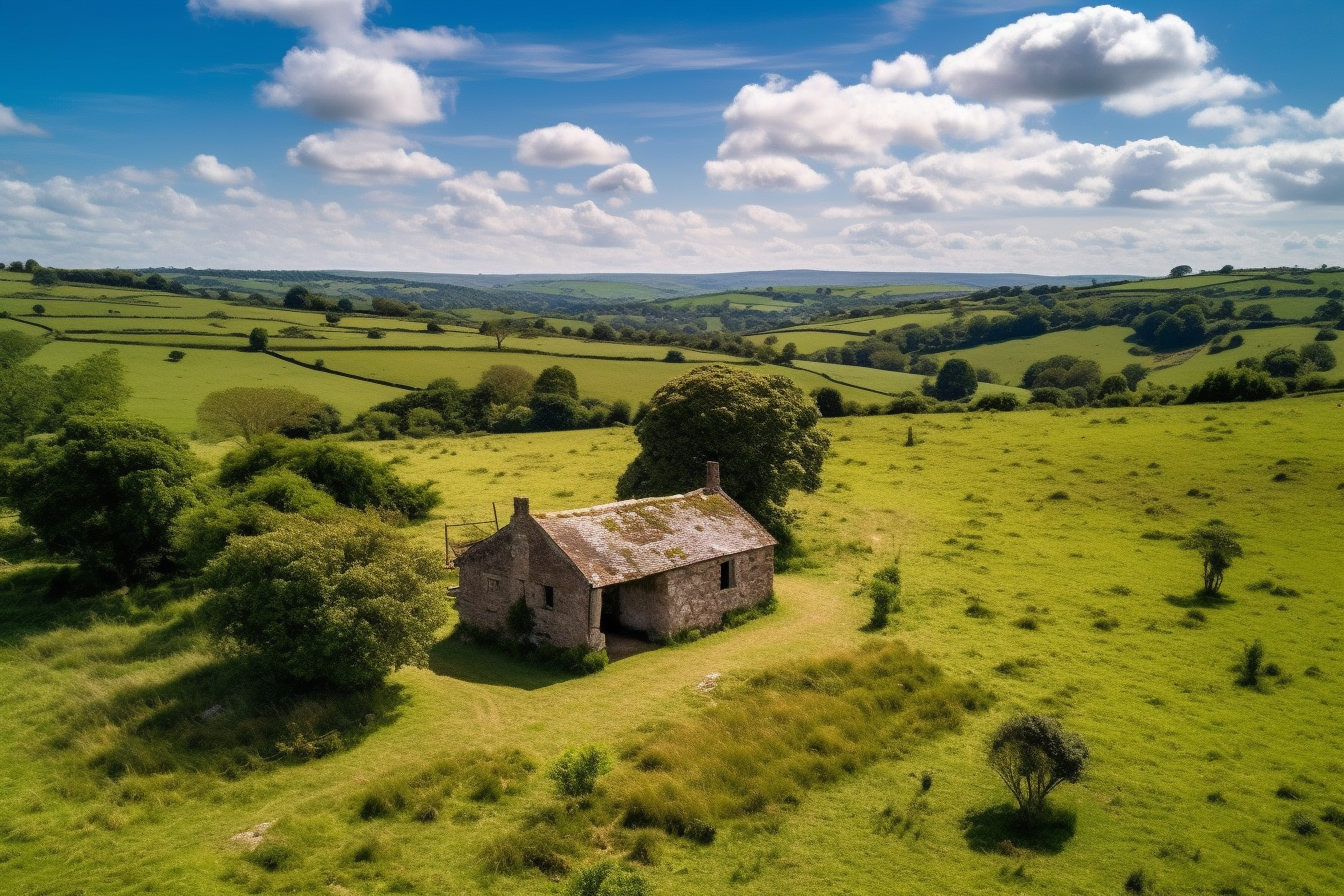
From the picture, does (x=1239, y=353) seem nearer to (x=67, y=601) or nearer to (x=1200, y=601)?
(x=1200, y=601)

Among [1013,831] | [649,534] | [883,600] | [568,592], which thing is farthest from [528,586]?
[1013,831]

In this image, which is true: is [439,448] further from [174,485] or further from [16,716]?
[16,716]

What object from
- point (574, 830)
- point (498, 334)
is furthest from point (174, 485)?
point (498, 334)

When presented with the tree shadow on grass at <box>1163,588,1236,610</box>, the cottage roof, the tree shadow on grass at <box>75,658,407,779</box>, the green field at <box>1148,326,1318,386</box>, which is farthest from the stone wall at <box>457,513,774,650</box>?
the green field at <box>1148,326,1318,386</box>

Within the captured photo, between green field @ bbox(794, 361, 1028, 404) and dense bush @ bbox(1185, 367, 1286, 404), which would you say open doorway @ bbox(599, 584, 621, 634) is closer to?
dense bush @ bbox(1185, 367, 1286, 404)

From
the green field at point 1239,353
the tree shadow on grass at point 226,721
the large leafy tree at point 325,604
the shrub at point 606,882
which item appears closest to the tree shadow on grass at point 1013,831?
the shrub at point 606,882

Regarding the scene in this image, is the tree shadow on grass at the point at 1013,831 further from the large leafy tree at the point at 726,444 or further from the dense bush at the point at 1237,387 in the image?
the dense bush at the point at 1237,387
